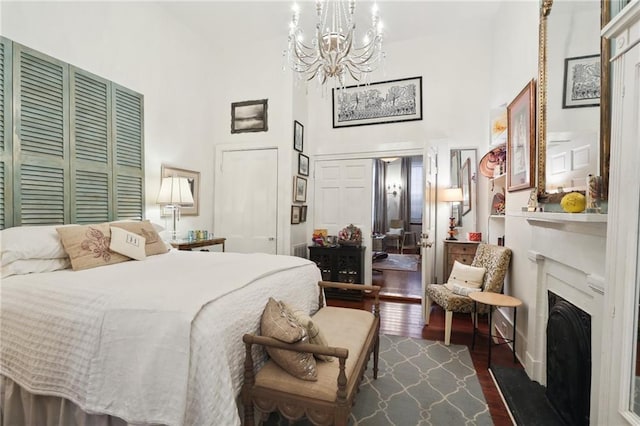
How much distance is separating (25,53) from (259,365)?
2.84 meters

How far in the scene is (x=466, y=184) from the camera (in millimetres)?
4496

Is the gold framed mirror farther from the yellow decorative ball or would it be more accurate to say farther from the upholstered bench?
the upholstered bench

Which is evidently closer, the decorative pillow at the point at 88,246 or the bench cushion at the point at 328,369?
the bench cushion at the point at 328,369

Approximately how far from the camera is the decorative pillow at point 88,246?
1.96m

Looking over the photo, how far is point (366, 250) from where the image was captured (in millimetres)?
4602

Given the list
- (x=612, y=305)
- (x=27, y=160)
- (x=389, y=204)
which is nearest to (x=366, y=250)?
(x=612, y=305)

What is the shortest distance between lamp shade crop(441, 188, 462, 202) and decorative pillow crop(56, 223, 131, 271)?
12.3ft

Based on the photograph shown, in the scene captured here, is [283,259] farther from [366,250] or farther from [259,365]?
[366,250]

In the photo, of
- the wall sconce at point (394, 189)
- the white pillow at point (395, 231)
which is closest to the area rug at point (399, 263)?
the white pillow at point (395, 231)

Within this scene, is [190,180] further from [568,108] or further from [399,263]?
[399,263]

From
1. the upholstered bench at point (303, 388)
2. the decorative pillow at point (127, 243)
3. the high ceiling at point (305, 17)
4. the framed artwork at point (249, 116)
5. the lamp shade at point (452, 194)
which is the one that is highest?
the high ceiling at point (305, 17)

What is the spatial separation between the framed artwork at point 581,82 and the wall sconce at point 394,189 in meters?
7.80

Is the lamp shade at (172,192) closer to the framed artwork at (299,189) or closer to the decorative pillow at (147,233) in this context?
the decorative pillow at (147,233)

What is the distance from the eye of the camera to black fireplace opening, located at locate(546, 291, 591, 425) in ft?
5.34
